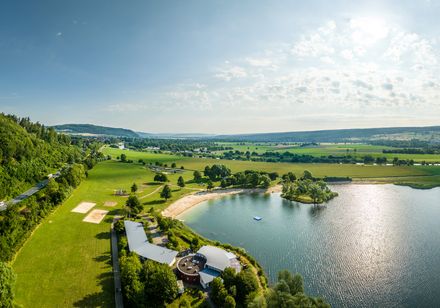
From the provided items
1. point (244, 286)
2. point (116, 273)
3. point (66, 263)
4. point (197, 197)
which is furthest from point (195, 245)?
point (197, 197)

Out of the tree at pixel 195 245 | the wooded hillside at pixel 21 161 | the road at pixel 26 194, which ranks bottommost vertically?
the tree at pixel 195 245

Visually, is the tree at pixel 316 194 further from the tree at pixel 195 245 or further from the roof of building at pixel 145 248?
the roof of building at pixel 145 248

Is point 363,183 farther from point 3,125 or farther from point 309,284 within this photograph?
point 3,125

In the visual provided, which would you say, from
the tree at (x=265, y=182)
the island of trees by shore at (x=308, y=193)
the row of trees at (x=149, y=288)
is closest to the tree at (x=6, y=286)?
the row of trees at (x=149, y=288)

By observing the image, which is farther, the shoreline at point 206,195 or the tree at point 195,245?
the shoreline at point 206,195

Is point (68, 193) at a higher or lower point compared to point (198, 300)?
higher

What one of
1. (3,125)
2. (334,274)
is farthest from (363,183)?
(3,125)

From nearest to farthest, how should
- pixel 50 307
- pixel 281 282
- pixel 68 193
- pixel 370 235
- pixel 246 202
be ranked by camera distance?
pixel 281 282
pixel 50 307
pixel 370 235
pixel 68 193
pixel 246 202
